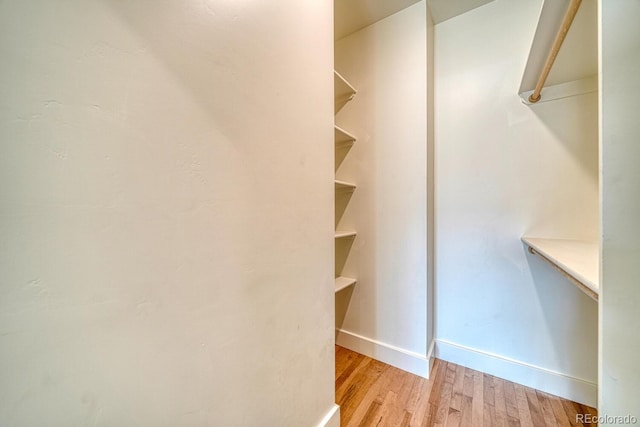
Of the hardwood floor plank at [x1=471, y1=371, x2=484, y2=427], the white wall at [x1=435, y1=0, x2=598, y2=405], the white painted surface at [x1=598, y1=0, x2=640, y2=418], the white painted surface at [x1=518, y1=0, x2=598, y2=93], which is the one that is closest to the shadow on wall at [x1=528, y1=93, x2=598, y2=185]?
the white wall at [x1=435, y1=0, x2=598, y2=405]

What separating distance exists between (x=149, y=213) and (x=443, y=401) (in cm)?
177

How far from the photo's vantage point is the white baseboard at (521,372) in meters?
1.29

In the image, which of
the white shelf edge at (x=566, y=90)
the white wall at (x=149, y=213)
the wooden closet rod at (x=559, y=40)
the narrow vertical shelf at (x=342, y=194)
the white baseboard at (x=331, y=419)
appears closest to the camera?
the white wall at (x=149, y=213)

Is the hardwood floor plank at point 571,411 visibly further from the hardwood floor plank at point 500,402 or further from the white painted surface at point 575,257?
the white painted surface at point 575,257

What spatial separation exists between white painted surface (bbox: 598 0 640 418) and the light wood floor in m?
0.87

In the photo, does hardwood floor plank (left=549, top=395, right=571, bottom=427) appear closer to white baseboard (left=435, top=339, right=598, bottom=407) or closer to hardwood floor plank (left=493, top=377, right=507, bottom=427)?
white baseboard (left=435, top=339, right=598, bottom=407)

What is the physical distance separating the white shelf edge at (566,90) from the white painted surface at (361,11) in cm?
101

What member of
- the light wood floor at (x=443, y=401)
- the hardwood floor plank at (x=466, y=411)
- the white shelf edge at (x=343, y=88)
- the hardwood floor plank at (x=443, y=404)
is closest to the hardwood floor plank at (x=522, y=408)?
the light wood floor at (x=443, y=401)

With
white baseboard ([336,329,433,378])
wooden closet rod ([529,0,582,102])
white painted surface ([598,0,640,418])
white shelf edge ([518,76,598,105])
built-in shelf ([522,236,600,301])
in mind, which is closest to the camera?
white painted surface ([598,0,640,418])

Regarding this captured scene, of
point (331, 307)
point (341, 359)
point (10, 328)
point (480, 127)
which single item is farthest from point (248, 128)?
point (341, 359)

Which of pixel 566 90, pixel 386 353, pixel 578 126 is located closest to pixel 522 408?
pixel 386 353

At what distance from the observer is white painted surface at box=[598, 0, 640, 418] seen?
0.58 m

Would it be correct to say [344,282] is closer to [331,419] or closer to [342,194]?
[342,194]

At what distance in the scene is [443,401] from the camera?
133 cm
